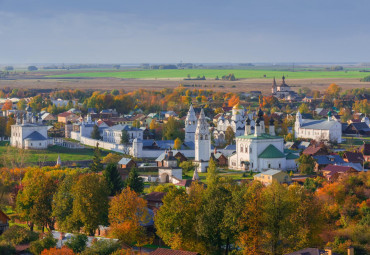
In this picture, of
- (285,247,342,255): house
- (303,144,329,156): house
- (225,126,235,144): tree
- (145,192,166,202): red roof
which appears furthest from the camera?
(225,126,235,144): tree

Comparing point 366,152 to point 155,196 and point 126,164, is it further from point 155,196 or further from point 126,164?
point 155,196

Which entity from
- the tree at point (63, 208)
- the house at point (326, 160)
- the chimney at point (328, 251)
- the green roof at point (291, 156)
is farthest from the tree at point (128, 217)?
the green roof at point (291, 156)

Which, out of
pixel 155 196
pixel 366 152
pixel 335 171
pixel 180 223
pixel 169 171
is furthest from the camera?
pixel 366 152

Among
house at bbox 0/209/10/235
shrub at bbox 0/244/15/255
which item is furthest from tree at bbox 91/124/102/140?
shrub at bbox 0/244/15/255

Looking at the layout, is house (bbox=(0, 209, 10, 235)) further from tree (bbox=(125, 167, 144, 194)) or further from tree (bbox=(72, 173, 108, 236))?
tree (bbox=(125, 167, 144, 194))

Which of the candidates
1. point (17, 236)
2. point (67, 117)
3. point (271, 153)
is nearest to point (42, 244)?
point (17, 236)

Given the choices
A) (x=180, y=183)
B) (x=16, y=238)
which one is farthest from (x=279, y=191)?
(x=180, y=183)
